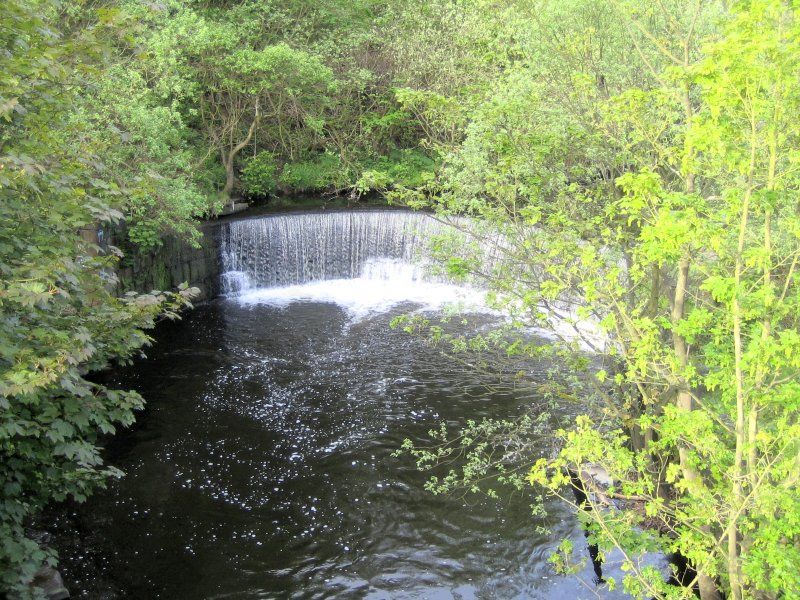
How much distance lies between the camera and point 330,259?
19094mm

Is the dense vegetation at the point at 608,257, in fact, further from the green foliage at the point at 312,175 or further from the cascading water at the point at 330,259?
the green foliage at the point at 312,175

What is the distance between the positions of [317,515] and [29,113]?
6.17 m

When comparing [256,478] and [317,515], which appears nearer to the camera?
[317,515]

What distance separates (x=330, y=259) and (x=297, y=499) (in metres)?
10.2

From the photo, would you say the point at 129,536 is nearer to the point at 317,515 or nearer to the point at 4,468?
the point at 317,515

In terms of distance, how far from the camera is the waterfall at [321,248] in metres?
18.4

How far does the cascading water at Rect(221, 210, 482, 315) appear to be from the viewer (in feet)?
59.3

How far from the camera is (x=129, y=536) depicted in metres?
8.91

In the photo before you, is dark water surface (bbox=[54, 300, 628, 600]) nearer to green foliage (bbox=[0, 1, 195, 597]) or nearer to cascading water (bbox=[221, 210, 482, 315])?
green foliage (bbox=[0, 1, 195, 597])

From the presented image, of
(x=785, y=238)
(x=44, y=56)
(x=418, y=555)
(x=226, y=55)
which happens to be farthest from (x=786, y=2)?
(x=226, y=55)

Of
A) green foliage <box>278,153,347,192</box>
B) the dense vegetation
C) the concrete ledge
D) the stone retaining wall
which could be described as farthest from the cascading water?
the dense vegetation

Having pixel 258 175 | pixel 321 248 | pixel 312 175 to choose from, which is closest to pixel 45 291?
pixel 321 248

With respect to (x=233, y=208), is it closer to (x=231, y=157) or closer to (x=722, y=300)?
(x=231, y=157)

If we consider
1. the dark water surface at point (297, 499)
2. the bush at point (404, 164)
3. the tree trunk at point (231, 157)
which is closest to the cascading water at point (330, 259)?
the tree trunk at point (231, 157)
